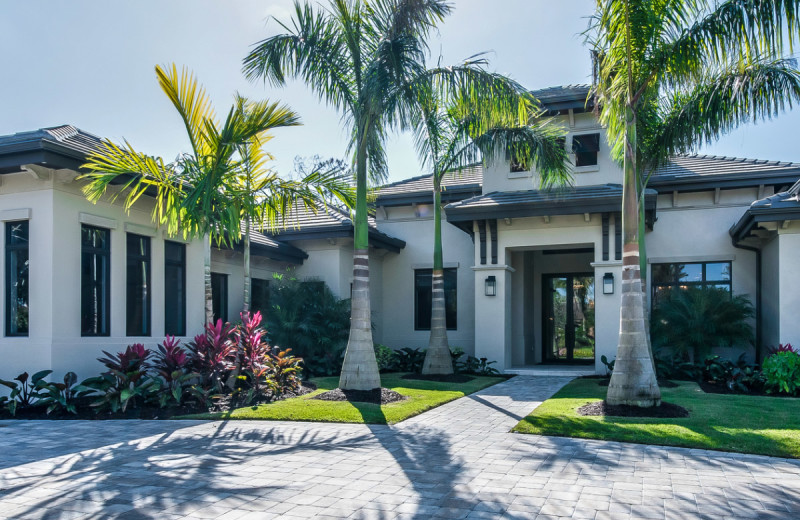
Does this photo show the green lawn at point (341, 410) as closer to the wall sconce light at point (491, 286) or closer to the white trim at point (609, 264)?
the wall sconce light at point (491, 286)

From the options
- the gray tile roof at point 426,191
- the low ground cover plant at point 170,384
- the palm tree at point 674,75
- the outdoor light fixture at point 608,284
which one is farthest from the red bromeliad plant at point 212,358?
the gray tile roof at point 426,191

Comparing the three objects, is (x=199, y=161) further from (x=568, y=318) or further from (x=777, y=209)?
(x=568, y=318)

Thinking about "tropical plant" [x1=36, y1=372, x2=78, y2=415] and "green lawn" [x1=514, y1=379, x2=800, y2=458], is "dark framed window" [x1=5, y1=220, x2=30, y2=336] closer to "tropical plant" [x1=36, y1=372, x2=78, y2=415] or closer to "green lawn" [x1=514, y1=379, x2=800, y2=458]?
"tropical plant" [x1=36, y1=372, x2=78, y2=415]

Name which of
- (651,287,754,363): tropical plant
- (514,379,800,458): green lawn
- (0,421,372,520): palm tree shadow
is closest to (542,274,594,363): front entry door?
(651,287,754,363): tropical plant

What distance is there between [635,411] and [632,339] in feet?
3.21

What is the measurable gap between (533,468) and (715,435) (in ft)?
8.77

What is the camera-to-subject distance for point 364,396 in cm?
1023

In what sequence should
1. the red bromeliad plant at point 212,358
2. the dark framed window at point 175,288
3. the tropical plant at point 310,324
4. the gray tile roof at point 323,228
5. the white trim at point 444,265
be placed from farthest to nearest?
the white trim at point 444,265
the gray tile roof at point 323,228
the tropical plant at point 310,324
the dark framed window at point 175,288
the red bromeliad plant at point 212,358

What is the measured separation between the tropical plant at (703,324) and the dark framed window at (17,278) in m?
12.4

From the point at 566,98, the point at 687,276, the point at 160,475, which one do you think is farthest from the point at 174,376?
the point at 687,276

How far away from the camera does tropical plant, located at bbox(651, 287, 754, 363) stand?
13859mm

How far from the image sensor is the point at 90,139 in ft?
38.1

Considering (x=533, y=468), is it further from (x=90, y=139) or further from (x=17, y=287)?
(x=90, y=139)

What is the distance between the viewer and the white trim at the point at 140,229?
11680 mm
